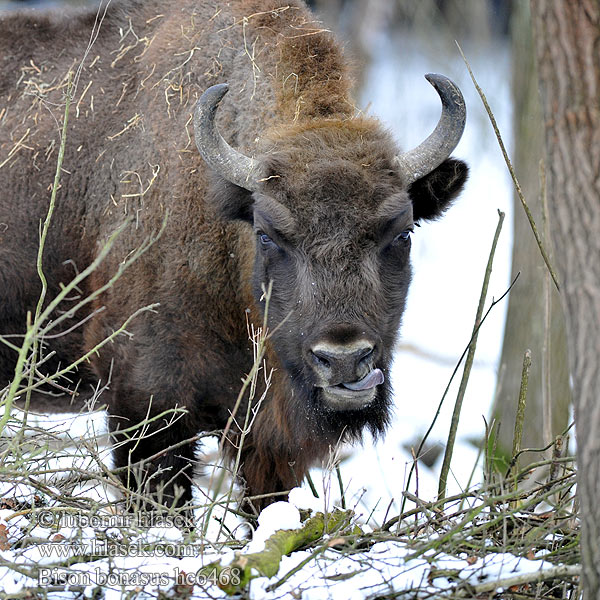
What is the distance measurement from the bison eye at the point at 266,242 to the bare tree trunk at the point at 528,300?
2.56 meters

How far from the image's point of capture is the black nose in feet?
12.2

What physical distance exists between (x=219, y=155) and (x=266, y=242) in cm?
50

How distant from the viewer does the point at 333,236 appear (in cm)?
396

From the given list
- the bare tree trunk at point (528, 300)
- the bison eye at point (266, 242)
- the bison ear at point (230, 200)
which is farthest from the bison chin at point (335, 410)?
the bare tree trunk at point (528, 300)

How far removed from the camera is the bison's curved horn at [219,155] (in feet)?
14.0

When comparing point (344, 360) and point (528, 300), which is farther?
point (528, 300)

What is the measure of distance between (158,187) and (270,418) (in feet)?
4.80

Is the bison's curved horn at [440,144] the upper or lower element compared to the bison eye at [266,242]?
upper

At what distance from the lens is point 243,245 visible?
15.3 feet

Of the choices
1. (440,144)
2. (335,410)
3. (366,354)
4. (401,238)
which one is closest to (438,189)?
(440,144)

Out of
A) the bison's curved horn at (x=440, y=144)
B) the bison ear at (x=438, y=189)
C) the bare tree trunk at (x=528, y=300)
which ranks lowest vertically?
the bare tree trunk at (x=528, y=300)

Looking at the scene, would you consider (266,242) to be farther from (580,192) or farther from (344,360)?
(580,192)

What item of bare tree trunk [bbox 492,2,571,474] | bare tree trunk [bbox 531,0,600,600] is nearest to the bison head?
bare tree trunk [bbox 531,0,600,600]

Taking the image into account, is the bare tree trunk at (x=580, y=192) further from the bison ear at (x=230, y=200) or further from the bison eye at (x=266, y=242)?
the bison ear at (x=230, y=200)
